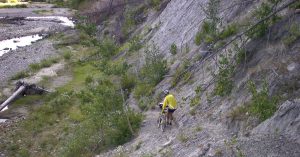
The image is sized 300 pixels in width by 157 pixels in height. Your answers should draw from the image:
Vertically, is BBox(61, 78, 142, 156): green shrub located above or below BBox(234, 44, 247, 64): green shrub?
below

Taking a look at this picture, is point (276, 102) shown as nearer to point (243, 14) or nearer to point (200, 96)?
point (200, 96)

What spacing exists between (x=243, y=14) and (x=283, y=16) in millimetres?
5821

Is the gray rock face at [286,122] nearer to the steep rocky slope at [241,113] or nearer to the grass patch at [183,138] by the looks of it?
the steep rocky slope at [241,113]

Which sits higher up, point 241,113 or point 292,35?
point 292,35

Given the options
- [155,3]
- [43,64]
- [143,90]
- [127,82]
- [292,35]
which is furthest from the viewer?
[155,3]

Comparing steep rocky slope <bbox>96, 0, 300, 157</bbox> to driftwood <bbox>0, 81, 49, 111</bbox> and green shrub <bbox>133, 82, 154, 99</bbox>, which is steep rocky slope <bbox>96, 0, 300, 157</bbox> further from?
driftwood <bbox>0, 81, 49, 111</bbox>

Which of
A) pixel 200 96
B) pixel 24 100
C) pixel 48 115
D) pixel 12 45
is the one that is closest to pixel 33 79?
pixel 24 100

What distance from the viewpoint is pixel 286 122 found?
12.2 meters

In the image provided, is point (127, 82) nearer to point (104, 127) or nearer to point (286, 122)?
point (104, 127)

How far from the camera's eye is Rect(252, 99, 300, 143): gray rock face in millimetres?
11961

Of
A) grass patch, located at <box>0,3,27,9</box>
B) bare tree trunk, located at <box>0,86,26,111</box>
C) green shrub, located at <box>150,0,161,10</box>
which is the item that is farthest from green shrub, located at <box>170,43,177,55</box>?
grass patch, located at <box>0,3,27,9</box>

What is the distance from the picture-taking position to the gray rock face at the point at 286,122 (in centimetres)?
1196

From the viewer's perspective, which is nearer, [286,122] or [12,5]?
[286,122]

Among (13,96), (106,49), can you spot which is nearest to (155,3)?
(106,49)
